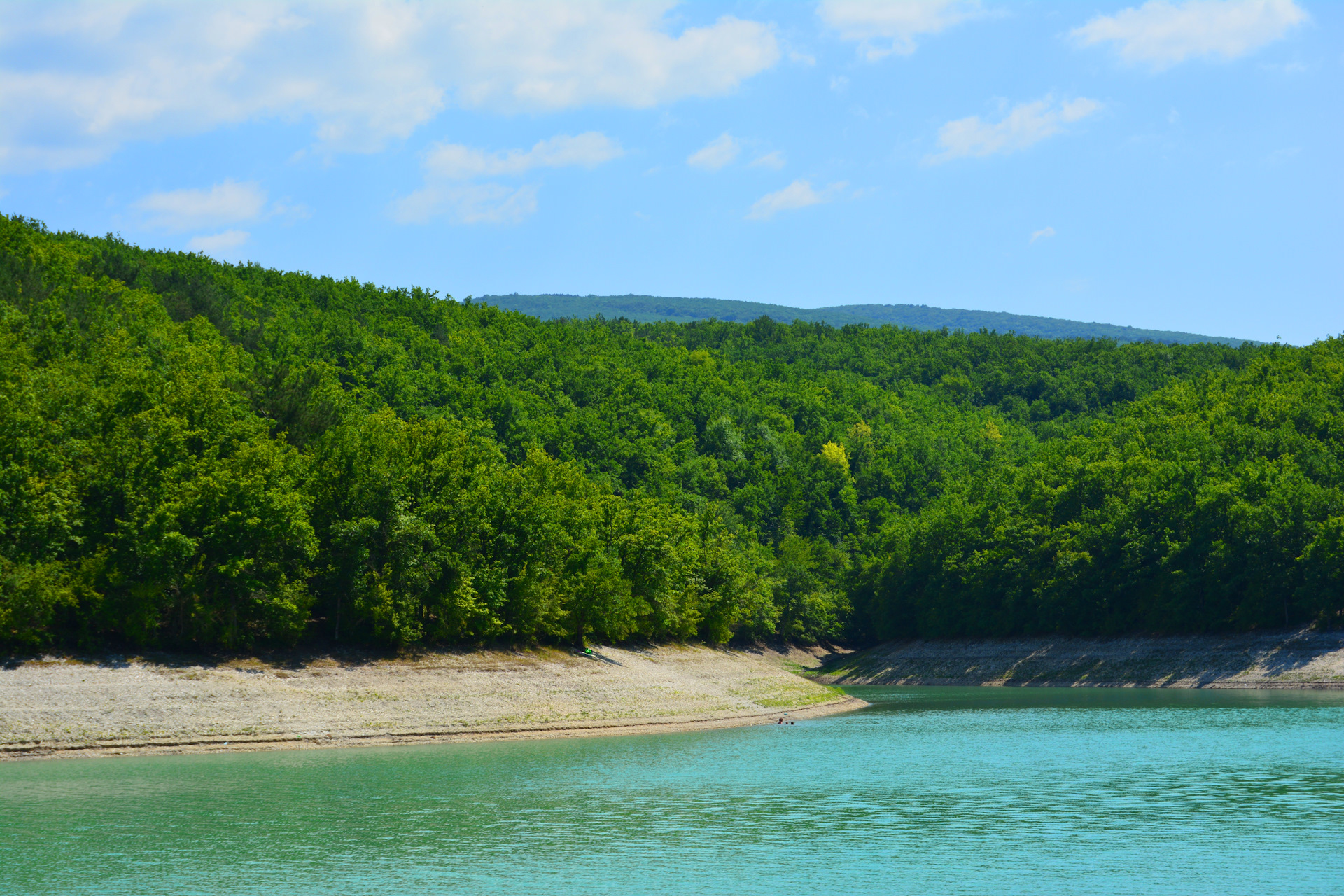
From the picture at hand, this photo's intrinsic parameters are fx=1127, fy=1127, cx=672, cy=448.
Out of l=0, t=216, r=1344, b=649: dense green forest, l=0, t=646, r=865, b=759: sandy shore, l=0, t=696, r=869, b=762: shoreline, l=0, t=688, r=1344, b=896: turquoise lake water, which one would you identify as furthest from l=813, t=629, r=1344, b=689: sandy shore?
l=0, t=696, r=869, b=762: shoreline

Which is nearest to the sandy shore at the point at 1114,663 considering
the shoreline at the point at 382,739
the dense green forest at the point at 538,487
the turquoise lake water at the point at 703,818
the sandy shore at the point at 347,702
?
the dense green forest at the point at 538,487

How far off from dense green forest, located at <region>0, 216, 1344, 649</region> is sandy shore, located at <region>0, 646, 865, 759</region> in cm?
308

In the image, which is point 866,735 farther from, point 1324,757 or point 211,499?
point 211,499

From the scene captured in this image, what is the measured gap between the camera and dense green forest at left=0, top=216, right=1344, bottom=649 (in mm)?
60625

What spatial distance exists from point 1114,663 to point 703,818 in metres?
72.4

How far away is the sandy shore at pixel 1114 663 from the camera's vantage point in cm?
8588

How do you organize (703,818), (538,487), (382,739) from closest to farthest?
(703,818) < (382,739) < (538,487)

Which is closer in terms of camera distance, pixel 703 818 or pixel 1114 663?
pixel 703 818

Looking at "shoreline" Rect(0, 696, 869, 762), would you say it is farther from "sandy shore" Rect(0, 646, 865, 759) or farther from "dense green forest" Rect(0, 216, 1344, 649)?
"dense green forest" Rect(0, 216, 1344, 649)

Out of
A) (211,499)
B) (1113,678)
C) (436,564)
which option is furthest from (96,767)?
(1113,678)

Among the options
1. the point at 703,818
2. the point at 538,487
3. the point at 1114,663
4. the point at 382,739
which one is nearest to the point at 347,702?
the point at 382,739

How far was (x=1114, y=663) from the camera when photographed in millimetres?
97375

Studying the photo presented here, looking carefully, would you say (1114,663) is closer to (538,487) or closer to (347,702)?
(538,487)

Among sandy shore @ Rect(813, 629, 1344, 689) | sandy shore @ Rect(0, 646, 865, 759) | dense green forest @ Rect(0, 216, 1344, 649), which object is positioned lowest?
sandy shore @ Rect(813, 629, 1344, 689)
